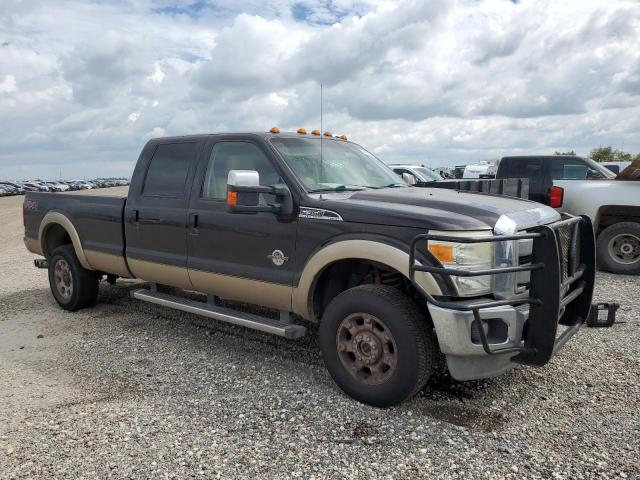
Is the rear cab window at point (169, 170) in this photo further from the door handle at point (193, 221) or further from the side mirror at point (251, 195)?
the side mirror at point (251, 195)

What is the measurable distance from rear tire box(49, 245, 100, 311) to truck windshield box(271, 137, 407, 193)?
3.16m

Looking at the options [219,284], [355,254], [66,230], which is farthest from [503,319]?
[66,230]

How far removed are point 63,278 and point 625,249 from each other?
308 inches

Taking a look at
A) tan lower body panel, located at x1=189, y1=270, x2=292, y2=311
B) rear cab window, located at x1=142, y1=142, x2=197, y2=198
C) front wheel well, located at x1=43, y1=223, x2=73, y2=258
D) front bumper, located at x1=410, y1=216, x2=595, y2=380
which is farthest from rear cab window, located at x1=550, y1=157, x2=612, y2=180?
front wheel well, located at x1=43, y1=223, x2=73, y2=258

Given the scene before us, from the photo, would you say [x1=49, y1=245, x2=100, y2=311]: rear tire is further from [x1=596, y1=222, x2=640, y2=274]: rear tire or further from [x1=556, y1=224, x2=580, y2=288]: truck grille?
[x1=596, y1=222, x2=640, y2=274]: rear tire

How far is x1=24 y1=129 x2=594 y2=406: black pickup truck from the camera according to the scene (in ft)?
11.2

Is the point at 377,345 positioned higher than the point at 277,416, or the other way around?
the point at 377,345

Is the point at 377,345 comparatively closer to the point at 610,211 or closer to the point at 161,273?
the point at 161,273

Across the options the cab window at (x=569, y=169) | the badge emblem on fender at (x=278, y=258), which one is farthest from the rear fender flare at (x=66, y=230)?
the cab window at (x=569, y=169)

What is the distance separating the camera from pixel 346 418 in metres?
3.71

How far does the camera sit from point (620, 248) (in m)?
8.54

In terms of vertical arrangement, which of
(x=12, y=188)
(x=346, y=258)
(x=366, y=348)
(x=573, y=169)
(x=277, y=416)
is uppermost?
(x=573, y=169)

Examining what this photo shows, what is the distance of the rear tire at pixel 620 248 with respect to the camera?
840 cm

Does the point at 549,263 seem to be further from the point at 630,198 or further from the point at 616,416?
the point at 630,198
